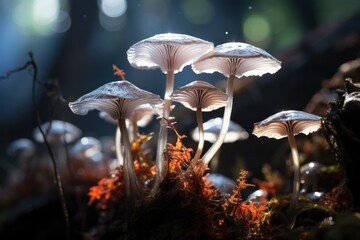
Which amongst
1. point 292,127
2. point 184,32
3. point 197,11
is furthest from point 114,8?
point 292,127

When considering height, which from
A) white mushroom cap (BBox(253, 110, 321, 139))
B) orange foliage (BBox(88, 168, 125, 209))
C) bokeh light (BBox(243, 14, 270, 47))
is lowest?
bokeh light (BBox(243, 14, 270, 47))

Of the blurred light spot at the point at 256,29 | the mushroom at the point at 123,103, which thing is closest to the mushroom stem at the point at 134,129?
the mushroom at the point at 123,103

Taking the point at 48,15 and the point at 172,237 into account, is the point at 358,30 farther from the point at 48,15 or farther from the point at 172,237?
the point at 48,15

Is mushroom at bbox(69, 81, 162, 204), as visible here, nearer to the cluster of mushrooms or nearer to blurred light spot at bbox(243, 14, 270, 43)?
the cluster of mushrooms

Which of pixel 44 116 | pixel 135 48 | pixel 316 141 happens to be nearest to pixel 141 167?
pixel 135 48

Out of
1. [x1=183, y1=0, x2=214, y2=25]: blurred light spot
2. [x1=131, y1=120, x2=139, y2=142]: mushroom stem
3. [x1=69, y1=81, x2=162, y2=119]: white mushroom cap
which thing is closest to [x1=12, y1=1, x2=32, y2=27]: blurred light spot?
[x1=183, y1=0, x2=214, y2=25]: blurred light spot

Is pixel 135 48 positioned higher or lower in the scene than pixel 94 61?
higher
